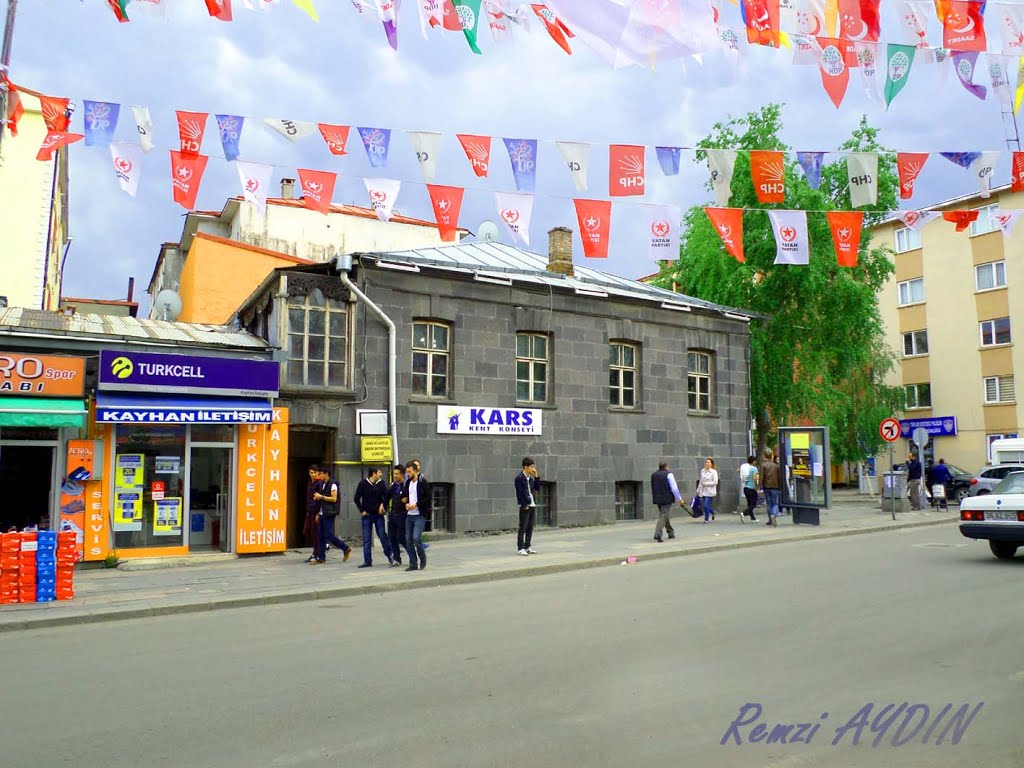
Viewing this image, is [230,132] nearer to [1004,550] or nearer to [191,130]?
[191,130]

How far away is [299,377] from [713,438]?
38.9 feet

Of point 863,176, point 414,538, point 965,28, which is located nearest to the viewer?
point 965,28

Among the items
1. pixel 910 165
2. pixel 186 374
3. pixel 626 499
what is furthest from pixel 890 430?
pixel 186 374

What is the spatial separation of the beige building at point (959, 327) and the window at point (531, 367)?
25397 mm

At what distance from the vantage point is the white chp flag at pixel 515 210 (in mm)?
14680

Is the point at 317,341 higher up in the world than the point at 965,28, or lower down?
lower down

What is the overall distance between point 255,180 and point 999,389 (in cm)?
3744

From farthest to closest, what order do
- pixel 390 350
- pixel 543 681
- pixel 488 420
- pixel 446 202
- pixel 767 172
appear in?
pixel 488 420, pixel 390 350, pixel 767 172, pixel 446 202, pixel 543 681

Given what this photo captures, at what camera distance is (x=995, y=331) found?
129 feet

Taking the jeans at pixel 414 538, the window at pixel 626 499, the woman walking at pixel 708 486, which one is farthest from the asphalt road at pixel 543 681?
the window at pixel 626 499

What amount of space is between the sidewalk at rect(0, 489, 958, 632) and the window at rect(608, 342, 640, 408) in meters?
3.31

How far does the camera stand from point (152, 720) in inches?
221

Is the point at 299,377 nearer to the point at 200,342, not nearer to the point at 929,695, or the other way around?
the point at 200,342

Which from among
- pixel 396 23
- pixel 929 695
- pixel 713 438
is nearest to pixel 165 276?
pixel 713 438
